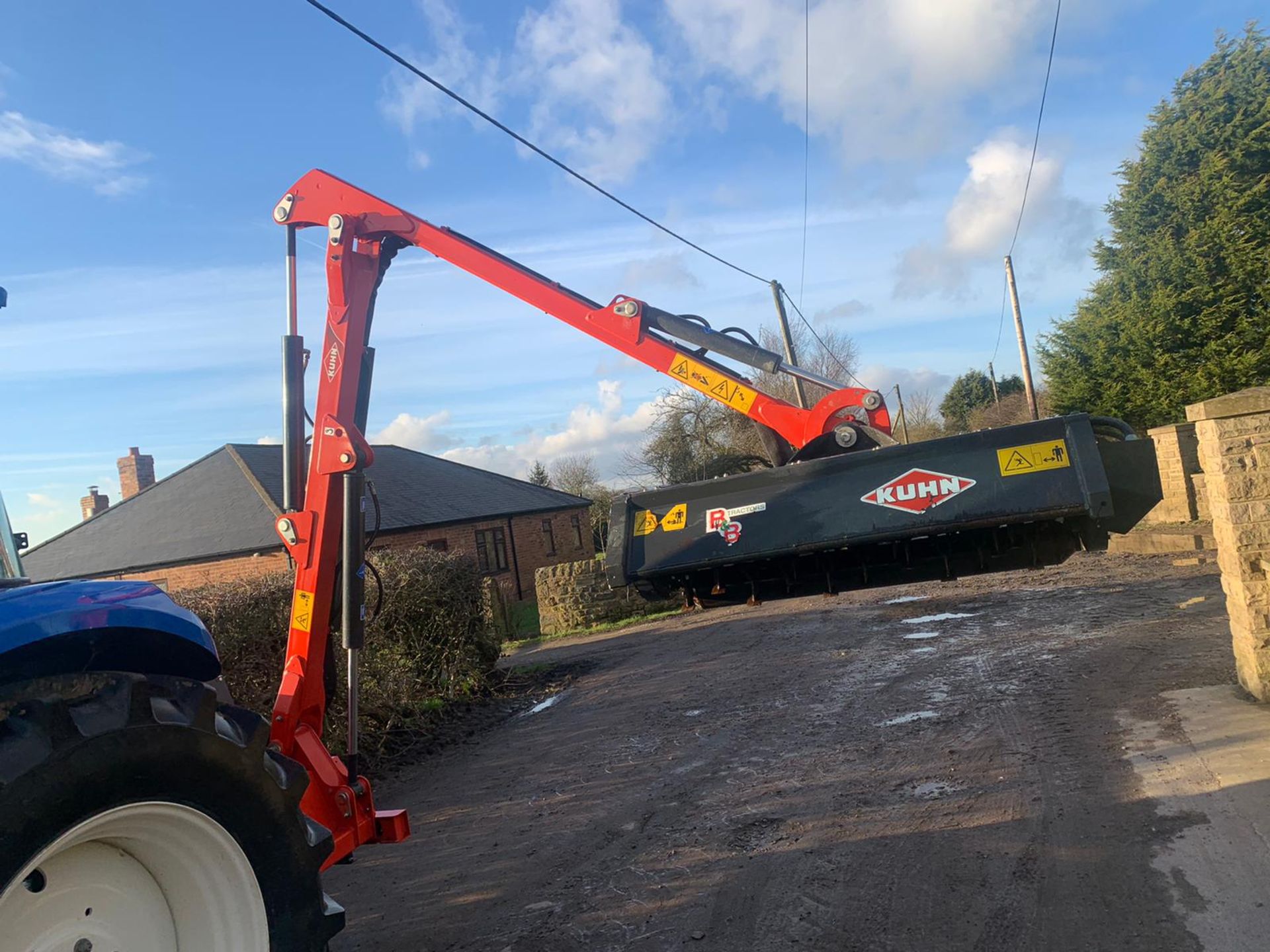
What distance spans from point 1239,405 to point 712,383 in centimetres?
373

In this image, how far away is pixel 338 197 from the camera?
518 centimetres

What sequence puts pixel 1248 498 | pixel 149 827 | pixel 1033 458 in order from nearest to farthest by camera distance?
pixel 149 827, pixel 1033 458, pixel 1248 498

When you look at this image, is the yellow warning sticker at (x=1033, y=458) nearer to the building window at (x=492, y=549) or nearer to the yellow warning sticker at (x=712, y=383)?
the yellow warning sticker at (x=712, y=383)

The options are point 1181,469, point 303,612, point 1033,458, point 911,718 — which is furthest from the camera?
point 1181,469


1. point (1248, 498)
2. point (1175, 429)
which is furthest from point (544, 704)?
point (1175, 429)

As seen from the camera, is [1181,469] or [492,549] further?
[492,549]

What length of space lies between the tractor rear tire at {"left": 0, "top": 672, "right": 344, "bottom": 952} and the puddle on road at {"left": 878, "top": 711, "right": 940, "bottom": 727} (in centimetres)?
509

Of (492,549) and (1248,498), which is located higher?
(492,549)

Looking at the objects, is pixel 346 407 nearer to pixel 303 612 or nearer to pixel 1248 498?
pixel 303 612

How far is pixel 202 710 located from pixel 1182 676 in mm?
7416

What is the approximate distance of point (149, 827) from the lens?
276cm

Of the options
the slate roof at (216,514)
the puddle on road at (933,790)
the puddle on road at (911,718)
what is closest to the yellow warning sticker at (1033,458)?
the puddle on road at (933,790)

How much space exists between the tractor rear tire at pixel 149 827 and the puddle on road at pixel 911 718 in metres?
5.09

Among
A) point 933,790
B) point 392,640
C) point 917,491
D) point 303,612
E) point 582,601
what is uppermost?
point 917,491
